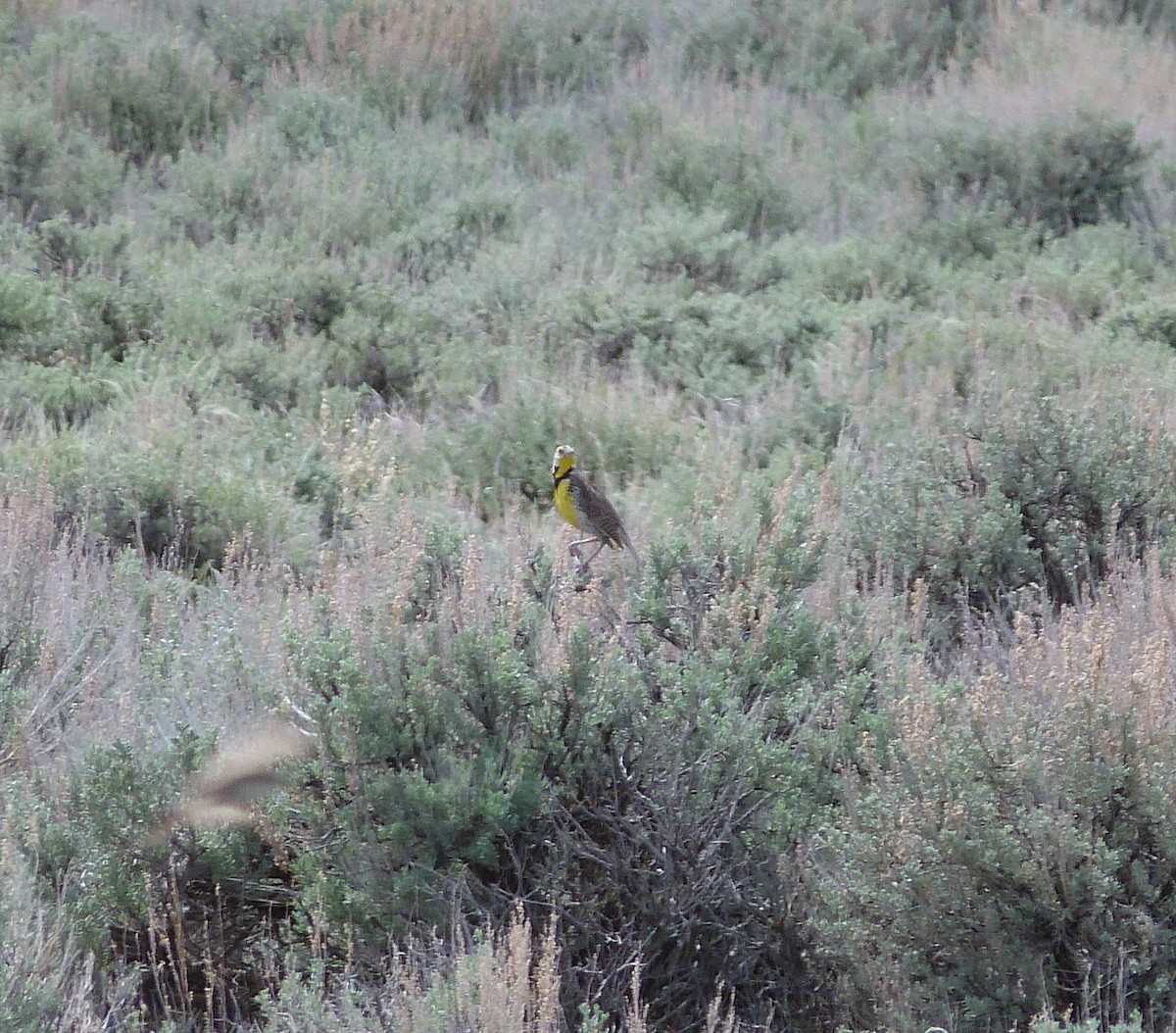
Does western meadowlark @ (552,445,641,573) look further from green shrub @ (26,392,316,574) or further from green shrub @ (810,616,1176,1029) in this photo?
green shrub @ (810,616,1176,1029)

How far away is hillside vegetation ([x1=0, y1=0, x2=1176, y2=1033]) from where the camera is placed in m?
3.11

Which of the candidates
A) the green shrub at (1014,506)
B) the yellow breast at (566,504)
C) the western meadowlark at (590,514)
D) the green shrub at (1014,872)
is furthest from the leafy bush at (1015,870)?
the yellow breast at (566,504)

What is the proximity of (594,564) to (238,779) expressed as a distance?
6.38 ft

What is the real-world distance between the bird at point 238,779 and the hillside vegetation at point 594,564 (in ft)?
0.14

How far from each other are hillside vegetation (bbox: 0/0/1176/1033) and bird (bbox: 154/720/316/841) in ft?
0.14

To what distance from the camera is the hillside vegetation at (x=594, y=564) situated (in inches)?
122

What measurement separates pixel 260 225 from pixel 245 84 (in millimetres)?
2850

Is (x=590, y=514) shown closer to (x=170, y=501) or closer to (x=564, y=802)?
(x=170, y=501)

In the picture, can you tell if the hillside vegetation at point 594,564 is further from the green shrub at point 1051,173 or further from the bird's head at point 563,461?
the bird's head at point 563,461

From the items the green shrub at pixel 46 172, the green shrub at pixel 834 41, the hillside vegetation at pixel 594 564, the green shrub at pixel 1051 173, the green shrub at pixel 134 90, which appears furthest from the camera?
the green shrub at pixel 834 41

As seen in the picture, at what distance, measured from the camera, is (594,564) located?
5.15 metres

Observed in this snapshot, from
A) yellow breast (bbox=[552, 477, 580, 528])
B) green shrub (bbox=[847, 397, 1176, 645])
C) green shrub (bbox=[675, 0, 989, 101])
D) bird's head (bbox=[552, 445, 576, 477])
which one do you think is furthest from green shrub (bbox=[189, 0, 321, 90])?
green shrub (bbox=[847, 397, 1176, 645])

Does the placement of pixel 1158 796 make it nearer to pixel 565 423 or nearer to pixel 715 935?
pixel 715 935

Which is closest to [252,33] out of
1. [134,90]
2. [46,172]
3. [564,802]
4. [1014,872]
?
[134,90]
